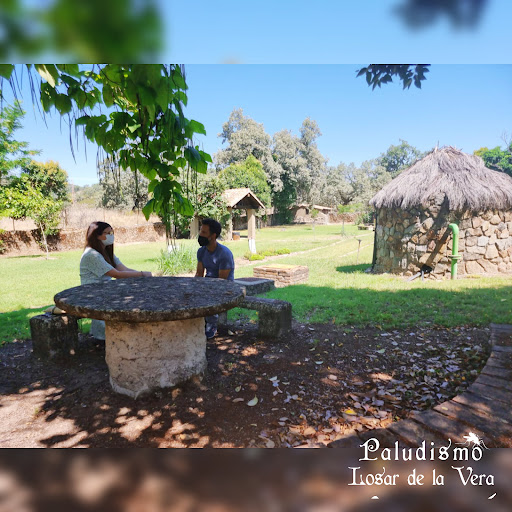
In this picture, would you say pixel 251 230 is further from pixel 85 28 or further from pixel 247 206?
pixel 85 28

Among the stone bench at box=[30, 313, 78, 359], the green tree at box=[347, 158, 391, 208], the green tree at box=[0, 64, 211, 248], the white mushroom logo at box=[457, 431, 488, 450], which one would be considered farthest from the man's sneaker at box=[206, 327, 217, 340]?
the green tree at box=[347, 158, 391, 208]

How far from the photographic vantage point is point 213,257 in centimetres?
408

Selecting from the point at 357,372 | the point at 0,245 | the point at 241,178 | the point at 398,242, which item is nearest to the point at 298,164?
the point at 241,178

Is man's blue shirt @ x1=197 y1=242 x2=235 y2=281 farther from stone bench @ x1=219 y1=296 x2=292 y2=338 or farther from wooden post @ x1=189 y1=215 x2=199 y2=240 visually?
wooden post @ x1=189 y1=215 x2=199 y2=240

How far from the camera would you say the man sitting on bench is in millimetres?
3879

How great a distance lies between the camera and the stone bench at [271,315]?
395 centimetres

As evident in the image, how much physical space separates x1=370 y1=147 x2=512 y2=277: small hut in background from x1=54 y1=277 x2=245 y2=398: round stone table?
6.27 metres

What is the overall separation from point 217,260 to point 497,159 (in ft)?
24.6

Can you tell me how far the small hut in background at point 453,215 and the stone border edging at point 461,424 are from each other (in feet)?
19.5

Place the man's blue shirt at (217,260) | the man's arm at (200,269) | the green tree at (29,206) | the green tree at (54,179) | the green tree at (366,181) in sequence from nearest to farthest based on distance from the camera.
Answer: the man's blue shirt at (217,260)
the man's arm at (200,269)
the green tree at (29,206)
the green tree at (54,179)
the green tree at (366,181)

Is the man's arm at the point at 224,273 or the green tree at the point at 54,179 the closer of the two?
the man's arm at the point at 224,273

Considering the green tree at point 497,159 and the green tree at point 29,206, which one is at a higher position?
the green tree at point 497,159

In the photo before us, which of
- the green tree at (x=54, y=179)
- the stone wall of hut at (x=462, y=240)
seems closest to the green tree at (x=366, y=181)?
the stone wall of hut at (x=462, y=240)

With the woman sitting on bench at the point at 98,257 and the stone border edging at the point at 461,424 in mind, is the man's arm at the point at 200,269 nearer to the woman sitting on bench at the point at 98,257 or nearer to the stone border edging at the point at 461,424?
the woman sitting on bench at the point at 98,257
